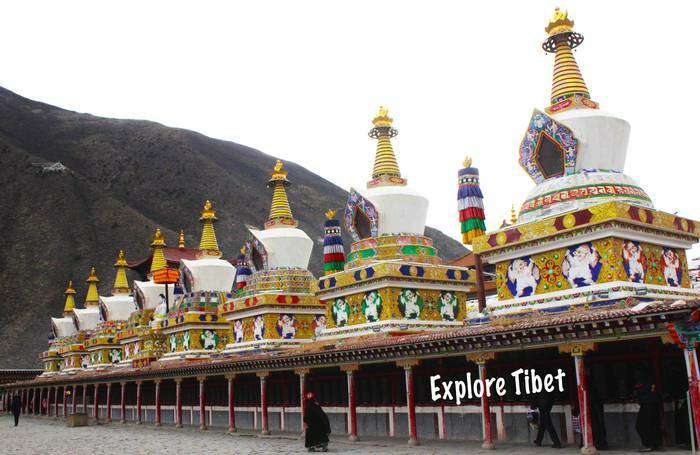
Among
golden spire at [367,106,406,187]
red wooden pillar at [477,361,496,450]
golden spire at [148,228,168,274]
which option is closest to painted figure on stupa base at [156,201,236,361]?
golden spire at [148,228,168,274]

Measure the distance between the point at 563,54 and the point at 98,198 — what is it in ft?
337

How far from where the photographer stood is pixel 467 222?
837 inches

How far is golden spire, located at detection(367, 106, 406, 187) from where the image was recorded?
2645cm

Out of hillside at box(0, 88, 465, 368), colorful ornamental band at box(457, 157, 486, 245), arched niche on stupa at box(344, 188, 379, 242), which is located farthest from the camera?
hillside at box(0, 88, 465, 368)

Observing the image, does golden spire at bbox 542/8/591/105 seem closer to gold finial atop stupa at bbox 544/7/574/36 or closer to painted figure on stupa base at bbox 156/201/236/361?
gold finial atop stupa at bbox 544/7/574/36

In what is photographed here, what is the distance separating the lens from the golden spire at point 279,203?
32375 mm

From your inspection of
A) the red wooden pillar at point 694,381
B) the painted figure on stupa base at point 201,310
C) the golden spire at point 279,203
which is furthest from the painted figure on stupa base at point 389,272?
the red wooden pillar at point 694,381

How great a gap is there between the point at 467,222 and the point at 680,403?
8.19 m

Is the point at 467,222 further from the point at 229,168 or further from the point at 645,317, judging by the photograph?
the point at 229,168

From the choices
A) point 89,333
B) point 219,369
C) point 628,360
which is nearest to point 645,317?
point 628,360

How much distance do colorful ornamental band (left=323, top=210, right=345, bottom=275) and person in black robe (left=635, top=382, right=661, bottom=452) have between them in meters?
14.0

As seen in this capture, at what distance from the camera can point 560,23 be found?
20.8 m

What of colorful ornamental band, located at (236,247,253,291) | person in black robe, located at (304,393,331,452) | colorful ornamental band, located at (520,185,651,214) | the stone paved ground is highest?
colorful ornamental band, located at (236,247,253,291)

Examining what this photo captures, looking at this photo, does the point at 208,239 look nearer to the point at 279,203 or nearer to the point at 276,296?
the point at 279,203
